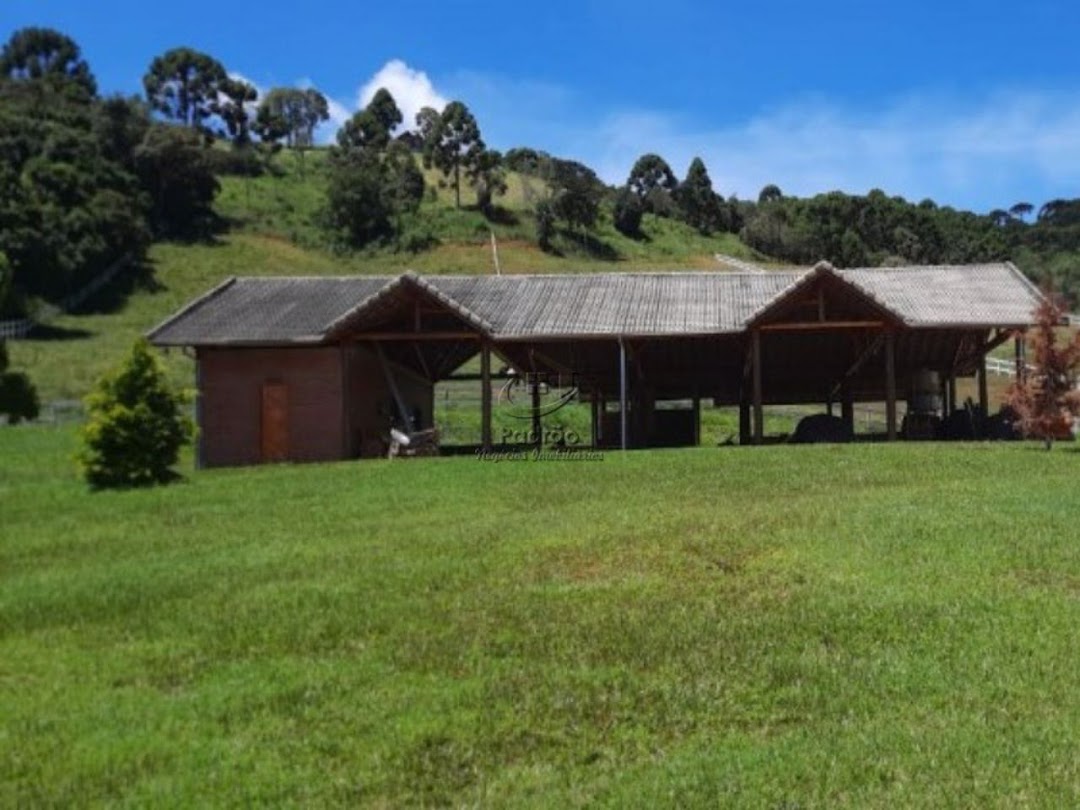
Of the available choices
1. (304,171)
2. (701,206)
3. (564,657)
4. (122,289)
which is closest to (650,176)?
(701,206)

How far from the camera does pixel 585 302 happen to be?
2809 cm

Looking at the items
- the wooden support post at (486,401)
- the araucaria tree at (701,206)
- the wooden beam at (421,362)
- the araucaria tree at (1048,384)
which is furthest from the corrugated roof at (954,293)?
the araucaria tree at (701,206)

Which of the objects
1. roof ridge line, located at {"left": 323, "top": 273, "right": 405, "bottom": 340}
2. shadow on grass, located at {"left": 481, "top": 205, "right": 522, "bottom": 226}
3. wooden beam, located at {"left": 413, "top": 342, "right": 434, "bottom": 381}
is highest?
shadow on grass, located at {"left": 481, "top": 205, "right": 522, "bottom": 226}

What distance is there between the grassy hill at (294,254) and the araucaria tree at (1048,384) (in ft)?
123

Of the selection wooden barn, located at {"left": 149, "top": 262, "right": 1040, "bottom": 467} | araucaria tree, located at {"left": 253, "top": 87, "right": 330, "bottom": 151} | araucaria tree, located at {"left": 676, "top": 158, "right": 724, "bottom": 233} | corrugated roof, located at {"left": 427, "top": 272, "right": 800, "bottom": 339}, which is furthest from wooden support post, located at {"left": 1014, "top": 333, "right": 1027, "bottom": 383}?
araucaria tree, located at {"left": 253, "top": 87, "right": 330, "bottom": 151}

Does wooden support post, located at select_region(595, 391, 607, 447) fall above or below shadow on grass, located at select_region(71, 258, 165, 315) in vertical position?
below

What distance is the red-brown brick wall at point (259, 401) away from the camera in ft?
86.7

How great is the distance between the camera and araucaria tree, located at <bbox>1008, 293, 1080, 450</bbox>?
65.5ft

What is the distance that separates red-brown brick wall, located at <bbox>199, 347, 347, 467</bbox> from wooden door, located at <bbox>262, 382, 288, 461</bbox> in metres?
0.12

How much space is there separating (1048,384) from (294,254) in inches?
2405

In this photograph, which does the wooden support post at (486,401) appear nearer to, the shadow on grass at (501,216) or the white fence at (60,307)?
the white fence at (60,307)

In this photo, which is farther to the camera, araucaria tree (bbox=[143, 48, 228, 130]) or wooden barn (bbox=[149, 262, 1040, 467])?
araucaria tree (bbox=[143, 48, 228, 130])

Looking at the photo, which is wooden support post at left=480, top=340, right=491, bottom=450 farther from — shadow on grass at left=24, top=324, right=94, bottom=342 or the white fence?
shadow on grass at left=24, top=324, right=94, bottom=342

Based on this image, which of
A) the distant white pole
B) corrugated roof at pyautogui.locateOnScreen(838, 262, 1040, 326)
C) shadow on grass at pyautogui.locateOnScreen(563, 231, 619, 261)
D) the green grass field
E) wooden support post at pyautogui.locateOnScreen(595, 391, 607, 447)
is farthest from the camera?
shadow on grass at pyautogui.locateOnScreen(563, 231, 619, 261)
